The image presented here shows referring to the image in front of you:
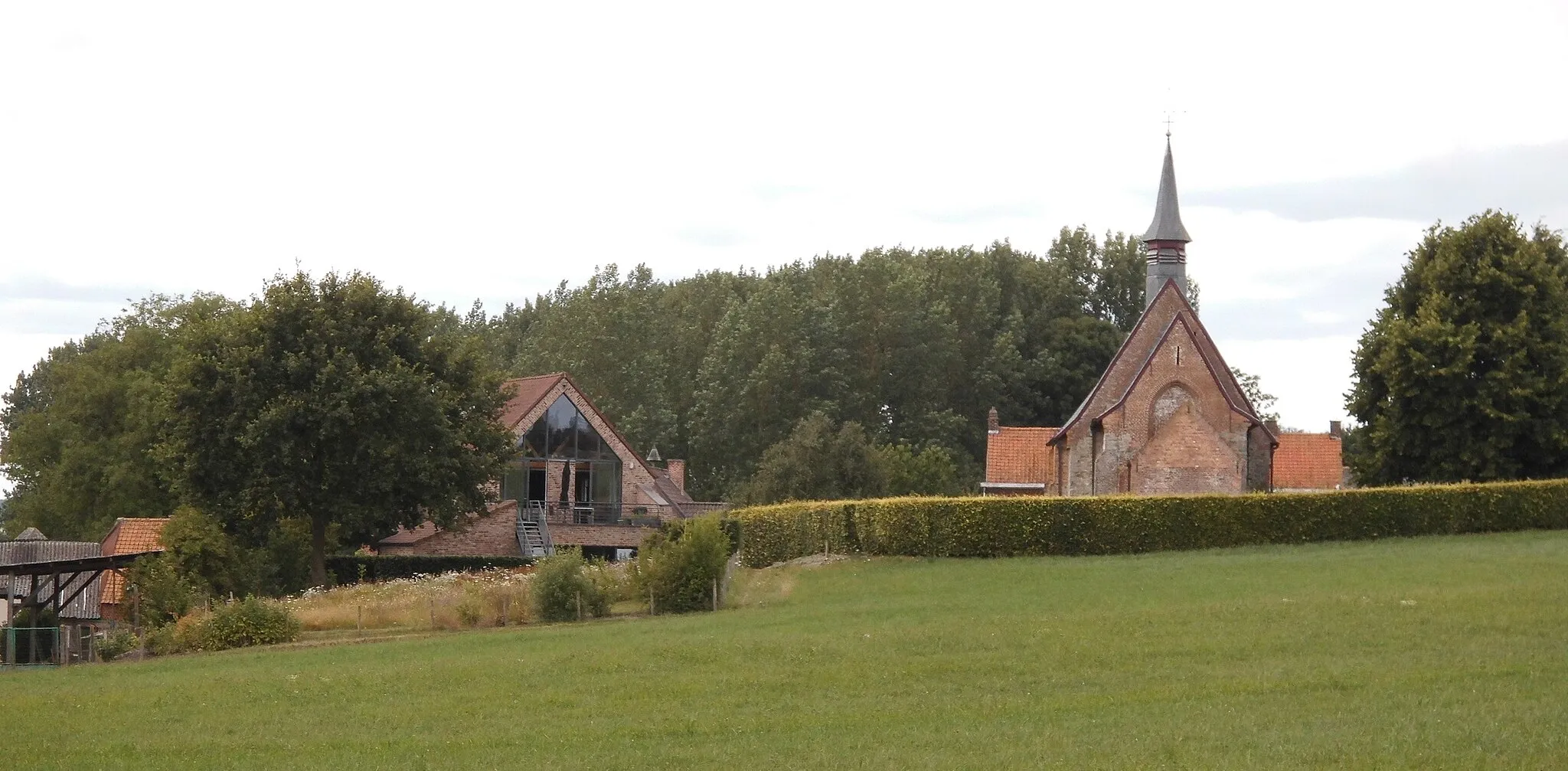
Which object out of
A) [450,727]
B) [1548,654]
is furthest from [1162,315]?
[450,727]

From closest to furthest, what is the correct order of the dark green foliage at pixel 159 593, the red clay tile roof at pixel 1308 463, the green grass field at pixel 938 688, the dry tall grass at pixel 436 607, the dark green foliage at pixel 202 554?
the green grass field at pixel 938 688, the dry tall grass at pixel 436 607, the dark green foliage at pixel 159 593, the dark green foliage at pixel 202 554, the red clay tile roof at pixel 1308 463

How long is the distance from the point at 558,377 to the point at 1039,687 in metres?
42.9

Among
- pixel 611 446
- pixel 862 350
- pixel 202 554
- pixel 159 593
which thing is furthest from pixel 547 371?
pixel 159 593

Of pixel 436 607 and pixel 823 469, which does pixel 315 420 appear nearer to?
pixel 436 607

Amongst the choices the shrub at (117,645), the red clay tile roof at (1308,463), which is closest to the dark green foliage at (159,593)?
the shrub at (117,645)

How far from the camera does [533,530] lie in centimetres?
5859

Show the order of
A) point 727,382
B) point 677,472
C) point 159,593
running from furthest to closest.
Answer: point 727,382 < point 677,472 < point 159,593

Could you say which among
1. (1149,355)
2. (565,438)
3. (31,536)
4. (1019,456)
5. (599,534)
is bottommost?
(31,536)

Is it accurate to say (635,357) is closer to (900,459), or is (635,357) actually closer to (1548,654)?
(900,459)

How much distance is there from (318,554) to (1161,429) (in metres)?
27.7

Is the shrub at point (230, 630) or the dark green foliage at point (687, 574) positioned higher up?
the dark green foliage at point (687, 574)

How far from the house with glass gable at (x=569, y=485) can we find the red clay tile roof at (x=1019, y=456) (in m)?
11.0

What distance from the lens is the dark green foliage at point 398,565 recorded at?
48781 millimetres

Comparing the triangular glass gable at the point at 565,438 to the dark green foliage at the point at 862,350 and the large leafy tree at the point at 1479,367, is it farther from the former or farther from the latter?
the large leafy tree at the point at 1479,367
